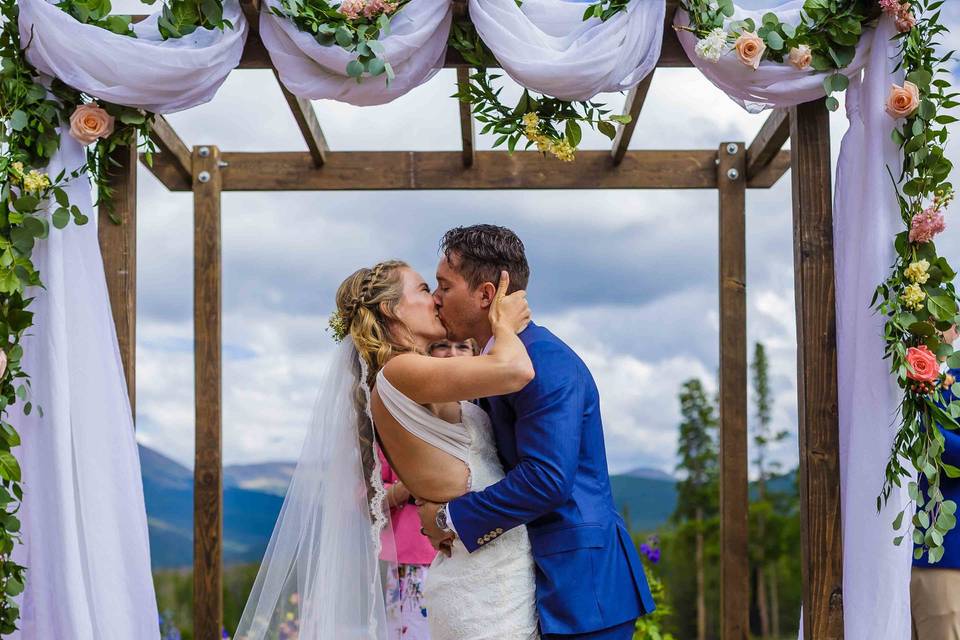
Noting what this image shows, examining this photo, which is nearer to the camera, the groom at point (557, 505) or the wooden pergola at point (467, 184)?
the groom at point (557, 505)

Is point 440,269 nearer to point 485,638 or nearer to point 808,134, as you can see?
point 485,638

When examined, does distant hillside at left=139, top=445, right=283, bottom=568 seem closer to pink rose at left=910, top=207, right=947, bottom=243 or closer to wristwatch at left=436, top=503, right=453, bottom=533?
wristwatch at left=436, top=503, right=453, bottom=533

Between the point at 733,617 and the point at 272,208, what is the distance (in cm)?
593

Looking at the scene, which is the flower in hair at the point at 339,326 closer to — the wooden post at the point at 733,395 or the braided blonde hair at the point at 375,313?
the braided blonde hair at the point at 375,313

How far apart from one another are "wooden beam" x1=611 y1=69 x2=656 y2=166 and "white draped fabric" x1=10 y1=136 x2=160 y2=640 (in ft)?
6.65

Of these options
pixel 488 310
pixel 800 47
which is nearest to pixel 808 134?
pixel 800 47

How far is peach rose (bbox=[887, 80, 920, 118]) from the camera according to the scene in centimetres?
306

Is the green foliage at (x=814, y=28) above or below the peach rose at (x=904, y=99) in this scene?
above

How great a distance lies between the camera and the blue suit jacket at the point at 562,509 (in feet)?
8.56

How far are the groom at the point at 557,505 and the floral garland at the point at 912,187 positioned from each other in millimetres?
856

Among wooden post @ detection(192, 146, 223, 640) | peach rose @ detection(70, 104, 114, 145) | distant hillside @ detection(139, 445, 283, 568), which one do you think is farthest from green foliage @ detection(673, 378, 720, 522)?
peach rose @ detection(70, 104, 114, 145)

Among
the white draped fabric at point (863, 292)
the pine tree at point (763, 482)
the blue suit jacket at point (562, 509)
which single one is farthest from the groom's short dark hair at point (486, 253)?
the pine tree at point (763, 482)

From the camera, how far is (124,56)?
308 centimetres

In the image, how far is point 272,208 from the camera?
30.8ft
